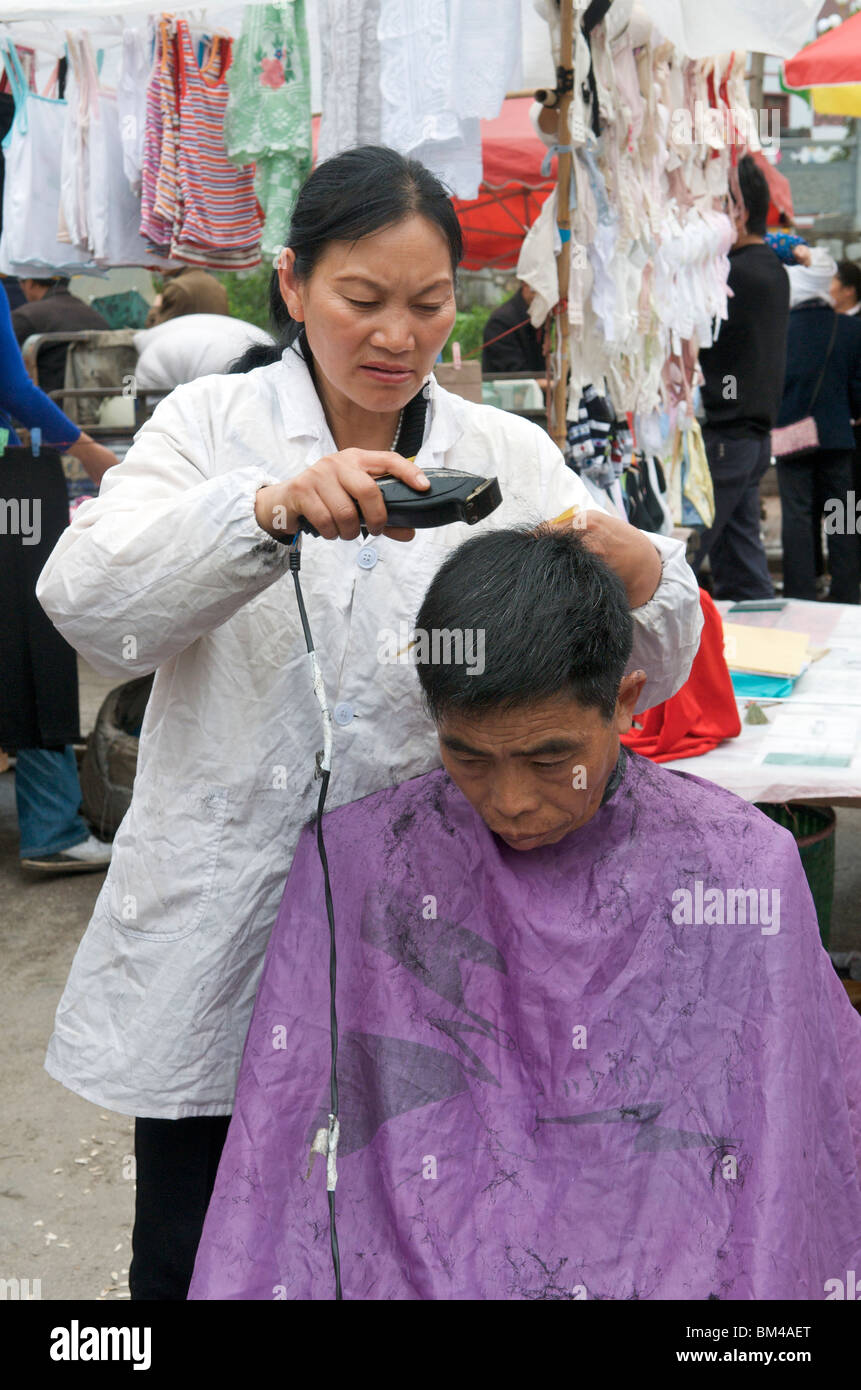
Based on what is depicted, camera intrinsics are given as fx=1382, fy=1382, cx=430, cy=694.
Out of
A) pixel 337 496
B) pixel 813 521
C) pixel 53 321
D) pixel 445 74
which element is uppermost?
pixel 445 74

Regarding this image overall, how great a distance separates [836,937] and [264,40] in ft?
11.4

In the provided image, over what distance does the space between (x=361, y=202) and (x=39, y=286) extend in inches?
226

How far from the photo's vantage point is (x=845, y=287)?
7379 millimetres

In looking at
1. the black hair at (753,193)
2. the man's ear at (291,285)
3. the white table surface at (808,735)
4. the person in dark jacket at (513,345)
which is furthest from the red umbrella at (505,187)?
the man's ear at (291,285)

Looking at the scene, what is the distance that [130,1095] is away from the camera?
1550 mm

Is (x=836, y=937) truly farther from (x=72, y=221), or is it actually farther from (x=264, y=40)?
(x=72, y=221)

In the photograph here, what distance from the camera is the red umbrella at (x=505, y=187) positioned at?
6754 millimetres

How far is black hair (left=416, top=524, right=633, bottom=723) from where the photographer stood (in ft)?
4.66

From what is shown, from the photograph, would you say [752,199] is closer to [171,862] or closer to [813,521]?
[813,521]

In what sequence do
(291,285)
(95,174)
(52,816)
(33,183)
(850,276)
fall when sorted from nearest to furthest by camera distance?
(291,285)
(52,816)
(95,174)
(33,183)
(850,276)

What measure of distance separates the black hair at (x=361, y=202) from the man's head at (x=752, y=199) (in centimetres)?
457

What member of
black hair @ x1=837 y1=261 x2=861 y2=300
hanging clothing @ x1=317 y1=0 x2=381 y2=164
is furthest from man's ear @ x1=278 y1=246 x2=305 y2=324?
black hair @ x1=837 y1=261 x2=861 y2=300

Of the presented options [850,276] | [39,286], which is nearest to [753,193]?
[850,276]

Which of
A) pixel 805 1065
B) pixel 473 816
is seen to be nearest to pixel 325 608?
pixel 473 816
